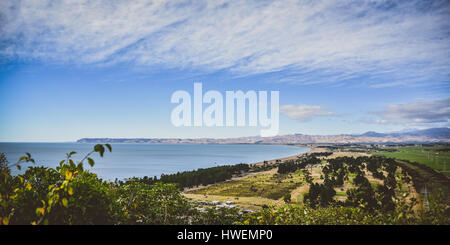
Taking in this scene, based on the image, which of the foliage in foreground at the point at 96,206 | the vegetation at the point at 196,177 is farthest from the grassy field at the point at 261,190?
the foliage in foreground at the point at 96,206

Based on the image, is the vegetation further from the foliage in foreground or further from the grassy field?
the foliage in foreground

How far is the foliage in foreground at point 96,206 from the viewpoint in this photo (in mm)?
2294

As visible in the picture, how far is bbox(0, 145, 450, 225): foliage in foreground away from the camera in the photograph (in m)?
2.29

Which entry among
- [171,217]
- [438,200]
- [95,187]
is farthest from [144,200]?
[438,200]

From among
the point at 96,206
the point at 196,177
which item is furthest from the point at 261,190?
the point at 96,206

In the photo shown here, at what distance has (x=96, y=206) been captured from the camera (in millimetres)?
2703

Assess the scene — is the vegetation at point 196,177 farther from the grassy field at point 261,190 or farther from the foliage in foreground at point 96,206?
the foliage in foreground at point 96,206

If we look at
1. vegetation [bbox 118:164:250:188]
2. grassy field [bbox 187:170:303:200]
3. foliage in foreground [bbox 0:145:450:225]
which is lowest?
grassy field [bbox 187:170:303:200]

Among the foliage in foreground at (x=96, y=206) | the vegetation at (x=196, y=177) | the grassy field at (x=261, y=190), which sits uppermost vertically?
the foliage in foreground at (x=96, y=206)

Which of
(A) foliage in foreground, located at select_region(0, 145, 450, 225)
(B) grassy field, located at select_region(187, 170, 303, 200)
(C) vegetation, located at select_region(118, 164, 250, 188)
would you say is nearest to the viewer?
(A) foliage in foreground, located at select_region(0, 145, 450, 225)

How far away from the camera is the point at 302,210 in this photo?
149 inches

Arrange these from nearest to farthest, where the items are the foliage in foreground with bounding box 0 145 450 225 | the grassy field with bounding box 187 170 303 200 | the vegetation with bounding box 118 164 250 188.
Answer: the foliage in foreground with bounding box 0 145 450 225 < the grassy field with bounding box 187 170 303 200 < the vegetation with bounding box 118 164 250 188

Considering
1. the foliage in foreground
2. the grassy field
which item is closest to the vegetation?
the grassy field
